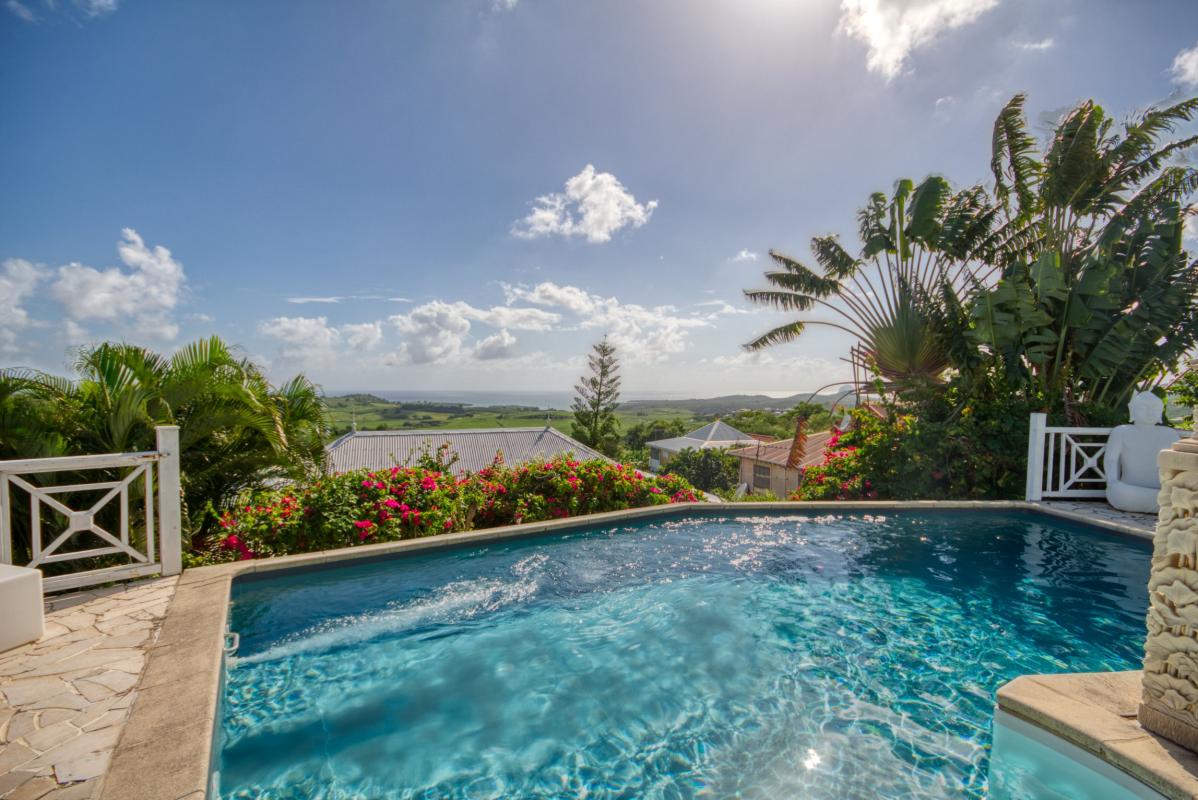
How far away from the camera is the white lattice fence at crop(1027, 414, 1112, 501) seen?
22.2 ft

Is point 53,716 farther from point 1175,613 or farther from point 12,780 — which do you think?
point 1175,613

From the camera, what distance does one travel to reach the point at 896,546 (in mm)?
5562

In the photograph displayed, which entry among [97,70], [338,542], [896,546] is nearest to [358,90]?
[97,70]

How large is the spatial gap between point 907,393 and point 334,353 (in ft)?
59.8

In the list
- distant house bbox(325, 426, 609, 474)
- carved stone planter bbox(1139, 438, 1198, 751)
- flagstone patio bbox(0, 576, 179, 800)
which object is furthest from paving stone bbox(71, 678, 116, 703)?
distant house bbox(325, 426, 609, 474)

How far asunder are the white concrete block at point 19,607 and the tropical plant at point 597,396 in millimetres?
31052

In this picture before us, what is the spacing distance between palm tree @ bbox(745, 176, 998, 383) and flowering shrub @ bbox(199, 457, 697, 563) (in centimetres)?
478

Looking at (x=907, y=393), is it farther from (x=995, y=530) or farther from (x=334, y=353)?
(x=334, y=353)

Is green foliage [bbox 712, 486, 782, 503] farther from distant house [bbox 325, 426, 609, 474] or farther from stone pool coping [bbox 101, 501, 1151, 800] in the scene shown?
distant house [bbox 325, 426, 609, 474]

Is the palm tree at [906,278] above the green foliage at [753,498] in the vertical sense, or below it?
above

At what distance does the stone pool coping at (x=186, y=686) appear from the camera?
1747mm

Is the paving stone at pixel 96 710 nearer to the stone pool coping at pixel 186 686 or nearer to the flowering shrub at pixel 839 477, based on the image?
the stone pool coping at pixel 186 686

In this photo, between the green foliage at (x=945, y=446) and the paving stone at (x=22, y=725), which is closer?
the paving stone at (x=22, y=725)

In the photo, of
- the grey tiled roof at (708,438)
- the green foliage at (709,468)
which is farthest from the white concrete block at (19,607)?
the grey tiled roof at (708,438)
